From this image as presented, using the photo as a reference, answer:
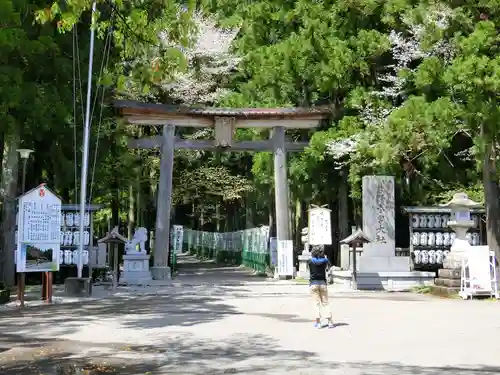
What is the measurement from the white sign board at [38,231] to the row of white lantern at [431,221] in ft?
38.7

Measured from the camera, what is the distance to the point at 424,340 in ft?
32.0

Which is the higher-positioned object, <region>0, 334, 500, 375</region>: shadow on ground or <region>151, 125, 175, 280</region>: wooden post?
<region>151, 125, 175, 280</region>: wooden post


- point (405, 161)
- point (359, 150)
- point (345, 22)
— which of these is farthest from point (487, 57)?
point (345, 22)

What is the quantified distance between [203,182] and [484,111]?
1801 cm

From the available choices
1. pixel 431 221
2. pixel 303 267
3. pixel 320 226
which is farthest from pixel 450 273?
pixel 303 267

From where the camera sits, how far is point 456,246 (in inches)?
739

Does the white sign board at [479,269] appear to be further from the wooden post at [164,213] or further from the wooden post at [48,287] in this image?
the wooden post at [48,287]

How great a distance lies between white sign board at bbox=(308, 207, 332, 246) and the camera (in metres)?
22.4

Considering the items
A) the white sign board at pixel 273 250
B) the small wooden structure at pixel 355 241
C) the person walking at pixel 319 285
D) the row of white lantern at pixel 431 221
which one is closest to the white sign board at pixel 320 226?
the small wooden structure at pixel 355 241

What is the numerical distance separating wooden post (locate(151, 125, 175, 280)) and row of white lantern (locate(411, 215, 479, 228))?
8597mm

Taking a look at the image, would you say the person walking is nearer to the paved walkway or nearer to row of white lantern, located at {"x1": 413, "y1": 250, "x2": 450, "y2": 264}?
the paved walkway

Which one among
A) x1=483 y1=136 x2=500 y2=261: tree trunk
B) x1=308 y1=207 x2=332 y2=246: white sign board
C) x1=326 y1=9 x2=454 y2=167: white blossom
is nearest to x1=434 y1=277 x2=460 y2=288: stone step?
x1=483 y1=136 x2=500 y2=261: tree trunk

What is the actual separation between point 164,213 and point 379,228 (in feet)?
24.9

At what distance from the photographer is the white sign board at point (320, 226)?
22.4 m
